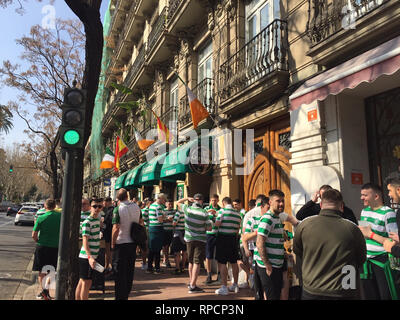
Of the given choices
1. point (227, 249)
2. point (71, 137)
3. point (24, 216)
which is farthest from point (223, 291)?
point (24, 216)

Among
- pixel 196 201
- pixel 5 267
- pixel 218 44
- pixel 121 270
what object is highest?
pixel 218 44


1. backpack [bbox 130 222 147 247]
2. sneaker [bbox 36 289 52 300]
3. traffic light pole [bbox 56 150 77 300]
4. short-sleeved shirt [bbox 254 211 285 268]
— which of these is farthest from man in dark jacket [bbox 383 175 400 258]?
sneaker [bbox 36 289 52 300]

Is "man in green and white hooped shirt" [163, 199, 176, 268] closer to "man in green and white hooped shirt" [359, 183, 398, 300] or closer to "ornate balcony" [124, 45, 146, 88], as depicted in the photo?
"man in green and white hooped shirt" [359, 183, 398, 300]

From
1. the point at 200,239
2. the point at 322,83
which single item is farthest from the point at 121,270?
the point at 322,83

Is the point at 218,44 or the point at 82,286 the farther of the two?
the point at 218,44

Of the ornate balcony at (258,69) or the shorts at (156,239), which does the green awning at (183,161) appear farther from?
the shorts at (156,239)

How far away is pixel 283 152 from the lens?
7.97 m

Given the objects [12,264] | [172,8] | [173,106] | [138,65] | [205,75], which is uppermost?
[138,65]

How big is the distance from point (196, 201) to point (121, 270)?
2.37 metres

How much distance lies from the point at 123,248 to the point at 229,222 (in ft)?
7.88

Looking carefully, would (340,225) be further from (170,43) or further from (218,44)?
(170,43)

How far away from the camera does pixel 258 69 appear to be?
331 inches

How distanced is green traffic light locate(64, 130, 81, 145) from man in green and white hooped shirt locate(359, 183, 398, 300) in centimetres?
393

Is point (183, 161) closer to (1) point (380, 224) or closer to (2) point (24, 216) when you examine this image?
(1) point (380, 224)
